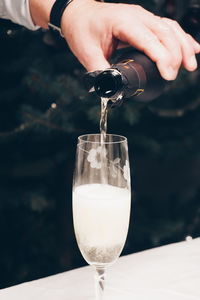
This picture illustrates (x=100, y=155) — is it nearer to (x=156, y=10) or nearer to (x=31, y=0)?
(x=31, y=0)

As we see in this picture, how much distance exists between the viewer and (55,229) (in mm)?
2406

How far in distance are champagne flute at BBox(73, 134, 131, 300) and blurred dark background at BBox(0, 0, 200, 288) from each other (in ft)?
2.96

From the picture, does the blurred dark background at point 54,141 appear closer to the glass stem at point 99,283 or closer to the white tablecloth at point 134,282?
the white tablecloth at point 134,282

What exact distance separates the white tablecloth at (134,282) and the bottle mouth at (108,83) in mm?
342

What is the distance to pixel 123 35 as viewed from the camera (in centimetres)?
126

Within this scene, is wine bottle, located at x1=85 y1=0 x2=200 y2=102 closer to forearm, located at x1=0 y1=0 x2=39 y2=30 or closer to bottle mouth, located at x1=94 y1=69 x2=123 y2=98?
bottle mouth, located at x1=94 y1=69 x2=123 y2=98

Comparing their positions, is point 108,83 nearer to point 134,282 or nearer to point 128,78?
point 128,78

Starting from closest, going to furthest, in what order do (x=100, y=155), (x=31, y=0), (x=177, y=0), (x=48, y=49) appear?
(x=100, y=155)
(x=31, y=0)
(x=177, y=0)
(x=48, y=49)

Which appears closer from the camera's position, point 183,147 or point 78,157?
point 78,157

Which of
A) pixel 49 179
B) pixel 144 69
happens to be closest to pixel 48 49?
pixel 49 179

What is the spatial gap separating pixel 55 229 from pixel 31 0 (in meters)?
1.13

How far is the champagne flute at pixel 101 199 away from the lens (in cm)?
101

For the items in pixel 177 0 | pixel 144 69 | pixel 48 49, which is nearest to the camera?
pixel 144 69

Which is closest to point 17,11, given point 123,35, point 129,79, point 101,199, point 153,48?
point 123,35
